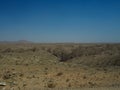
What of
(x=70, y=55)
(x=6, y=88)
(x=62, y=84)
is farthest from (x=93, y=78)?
(x=70, y=55)

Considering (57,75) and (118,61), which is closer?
(57,75)

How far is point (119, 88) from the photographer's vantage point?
16328 millimetres

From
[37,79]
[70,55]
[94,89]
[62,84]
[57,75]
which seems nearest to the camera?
[94,89]

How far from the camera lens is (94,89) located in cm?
1622

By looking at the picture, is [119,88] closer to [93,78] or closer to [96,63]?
[93,78]

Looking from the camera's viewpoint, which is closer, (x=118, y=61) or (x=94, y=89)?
(x=94, y=89)

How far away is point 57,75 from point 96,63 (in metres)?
18.5

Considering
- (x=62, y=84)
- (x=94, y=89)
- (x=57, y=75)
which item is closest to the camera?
(x=94, y=89)

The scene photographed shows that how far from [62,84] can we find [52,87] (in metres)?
1.53

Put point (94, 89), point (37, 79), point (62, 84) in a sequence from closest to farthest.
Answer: point (94, 89)
point (62, 84)
point (37, 79)

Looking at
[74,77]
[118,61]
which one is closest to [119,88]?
[74,77]

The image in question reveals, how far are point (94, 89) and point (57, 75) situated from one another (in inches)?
302

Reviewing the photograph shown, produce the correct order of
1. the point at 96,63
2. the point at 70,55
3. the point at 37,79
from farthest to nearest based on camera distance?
the point at 70,55, the point at 96,63, the point at 37,79

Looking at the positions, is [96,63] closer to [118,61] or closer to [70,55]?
[118,61]
